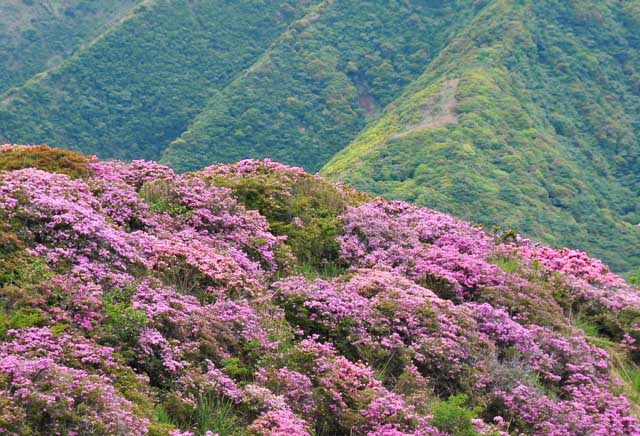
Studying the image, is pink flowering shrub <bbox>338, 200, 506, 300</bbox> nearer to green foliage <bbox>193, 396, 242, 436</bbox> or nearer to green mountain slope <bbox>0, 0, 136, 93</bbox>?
green foliage <bbox>193, 396, 242, 436</bbox>

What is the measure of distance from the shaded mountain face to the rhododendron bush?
63.2 meters

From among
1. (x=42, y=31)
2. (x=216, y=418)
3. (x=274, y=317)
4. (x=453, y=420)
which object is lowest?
(x=216, y=418)

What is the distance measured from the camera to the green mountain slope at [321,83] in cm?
10756

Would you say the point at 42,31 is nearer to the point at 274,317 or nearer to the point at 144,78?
the point at 144,78

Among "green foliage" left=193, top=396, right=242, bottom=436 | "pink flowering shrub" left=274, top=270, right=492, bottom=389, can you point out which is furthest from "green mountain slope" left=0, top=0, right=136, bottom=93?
"green foliage" left=193, top=396, right=242, bottom=436

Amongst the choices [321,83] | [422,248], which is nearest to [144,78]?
[321,83]

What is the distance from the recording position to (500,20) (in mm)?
114750

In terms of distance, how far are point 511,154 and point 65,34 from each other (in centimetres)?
7587

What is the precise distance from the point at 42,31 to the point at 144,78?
20634mm

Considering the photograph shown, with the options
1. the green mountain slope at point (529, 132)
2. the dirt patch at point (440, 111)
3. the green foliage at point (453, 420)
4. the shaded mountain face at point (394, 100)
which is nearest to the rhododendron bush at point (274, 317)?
the green foliage at point (453, 420)

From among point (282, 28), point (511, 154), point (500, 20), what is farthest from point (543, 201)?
point (282, 28)

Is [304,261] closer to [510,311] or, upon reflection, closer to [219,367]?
[510,311]

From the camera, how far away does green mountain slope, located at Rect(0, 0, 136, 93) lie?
122938mm

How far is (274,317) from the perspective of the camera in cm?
877
